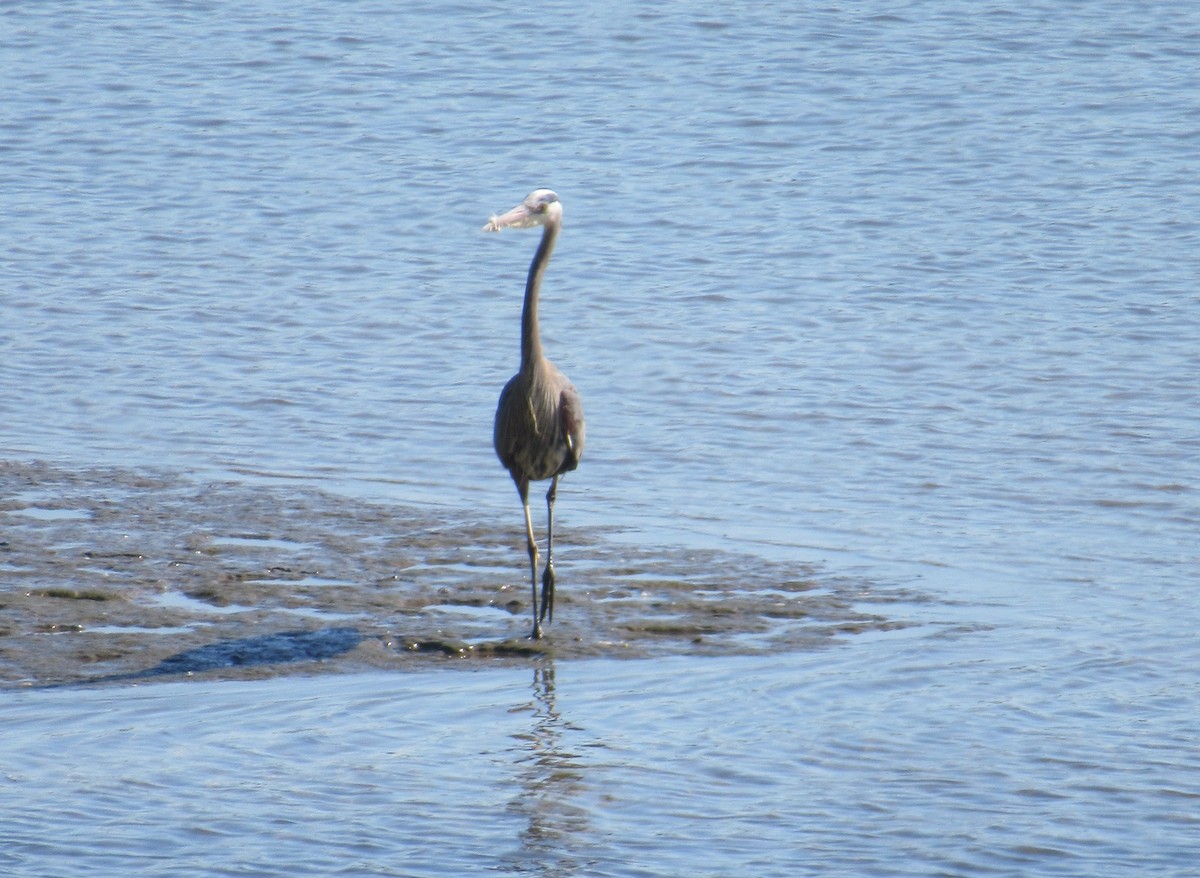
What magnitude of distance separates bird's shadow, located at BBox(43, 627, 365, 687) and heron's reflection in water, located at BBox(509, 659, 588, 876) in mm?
896

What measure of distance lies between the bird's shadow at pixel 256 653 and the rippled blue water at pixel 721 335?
0.72 feet

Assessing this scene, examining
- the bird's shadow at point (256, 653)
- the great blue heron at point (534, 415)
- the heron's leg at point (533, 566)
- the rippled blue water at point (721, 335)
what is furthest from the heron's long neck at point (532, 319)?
the bird's shadow at point (256, 653)

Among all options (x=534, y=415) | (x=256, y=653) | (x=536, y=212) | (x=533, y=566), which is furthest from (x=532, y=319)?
(x=256, y=653)

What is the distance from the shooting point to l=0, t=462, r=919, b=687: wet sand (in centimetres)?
763

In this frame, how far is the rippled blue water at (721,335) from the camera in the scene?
6.67 meters

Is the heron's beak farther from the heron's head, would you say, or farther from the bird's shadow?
the bird's shadow

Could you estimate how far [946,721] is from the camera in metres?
7.18

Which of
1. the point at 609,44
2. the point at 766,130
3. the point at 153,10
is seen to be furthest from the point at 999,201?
the point at 153,10

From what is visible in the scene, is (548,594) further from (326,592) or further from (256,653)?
(256,653)

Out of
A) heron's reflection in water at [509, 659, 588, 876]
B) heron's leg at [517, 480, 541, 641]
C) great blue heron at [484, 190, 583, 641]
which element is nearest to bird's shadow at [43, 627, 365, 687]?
heron's leg at [517, 480, 541, 641]

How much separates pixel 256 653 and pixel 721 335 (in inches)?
269

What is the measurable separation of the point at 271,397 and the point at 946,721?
20.3ft

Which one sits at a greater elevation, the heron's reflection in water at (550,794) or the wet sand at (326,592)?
the wet sand at (326,592)

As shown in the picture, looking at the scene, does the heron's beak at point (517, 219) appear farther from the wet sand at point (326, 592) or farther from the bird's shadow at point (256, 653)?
the bird's shadow at point (256, 653)
